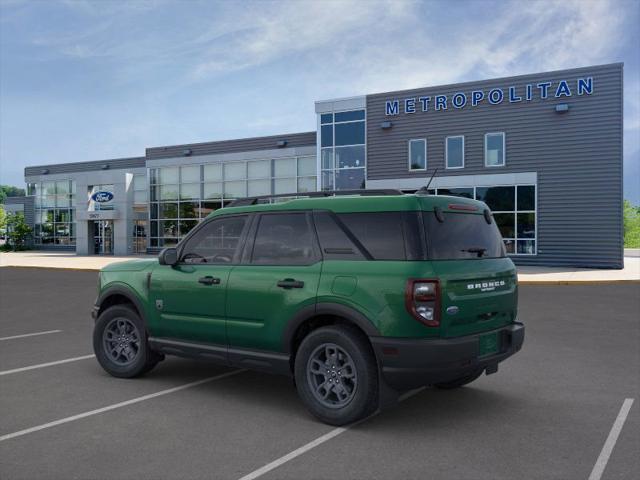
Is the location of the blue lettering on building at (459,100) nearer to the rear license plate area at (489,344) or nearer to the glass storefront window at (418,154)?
the glass storefront window at (418,154)

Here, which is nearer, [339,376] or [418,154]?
[339,376]

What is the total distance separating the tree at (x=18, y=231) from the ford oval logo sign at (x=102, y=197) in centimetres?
1140

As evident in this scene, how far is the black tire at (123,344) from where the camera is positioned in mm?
6258

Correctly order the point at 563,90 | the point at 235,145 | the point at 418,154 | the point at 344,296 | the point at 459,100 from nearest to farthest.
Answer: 1. the point at 344,296
2. the point at 563,90
3. the point at 459,100
4. the point at 418,154
5. the point at 235,145

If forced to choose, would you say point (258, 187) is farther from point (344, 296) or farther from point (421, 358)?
point (421, 358)

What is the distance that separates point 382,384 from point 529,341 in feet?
14.9

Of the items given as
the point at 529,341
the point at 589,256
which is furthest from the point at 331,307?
the point at 589,256

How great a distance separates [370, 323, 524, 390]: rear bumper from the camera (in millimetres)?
4445

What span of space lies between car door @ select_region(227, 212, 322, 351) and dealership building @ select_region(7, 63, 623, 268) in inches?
814

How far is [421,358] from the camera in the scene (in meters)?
4.44

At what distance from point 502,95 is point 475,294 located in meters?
22.4

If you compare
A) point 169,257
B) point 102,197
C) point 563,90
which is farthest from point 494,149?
point 102,197

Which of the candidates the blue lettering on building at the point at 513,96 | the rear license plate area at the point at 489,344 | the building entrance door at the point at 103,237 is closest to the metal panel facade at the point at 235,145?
the building entrance door at the point at 103,237

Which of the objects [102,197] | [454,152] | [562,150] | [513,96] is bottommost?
[102,197]
